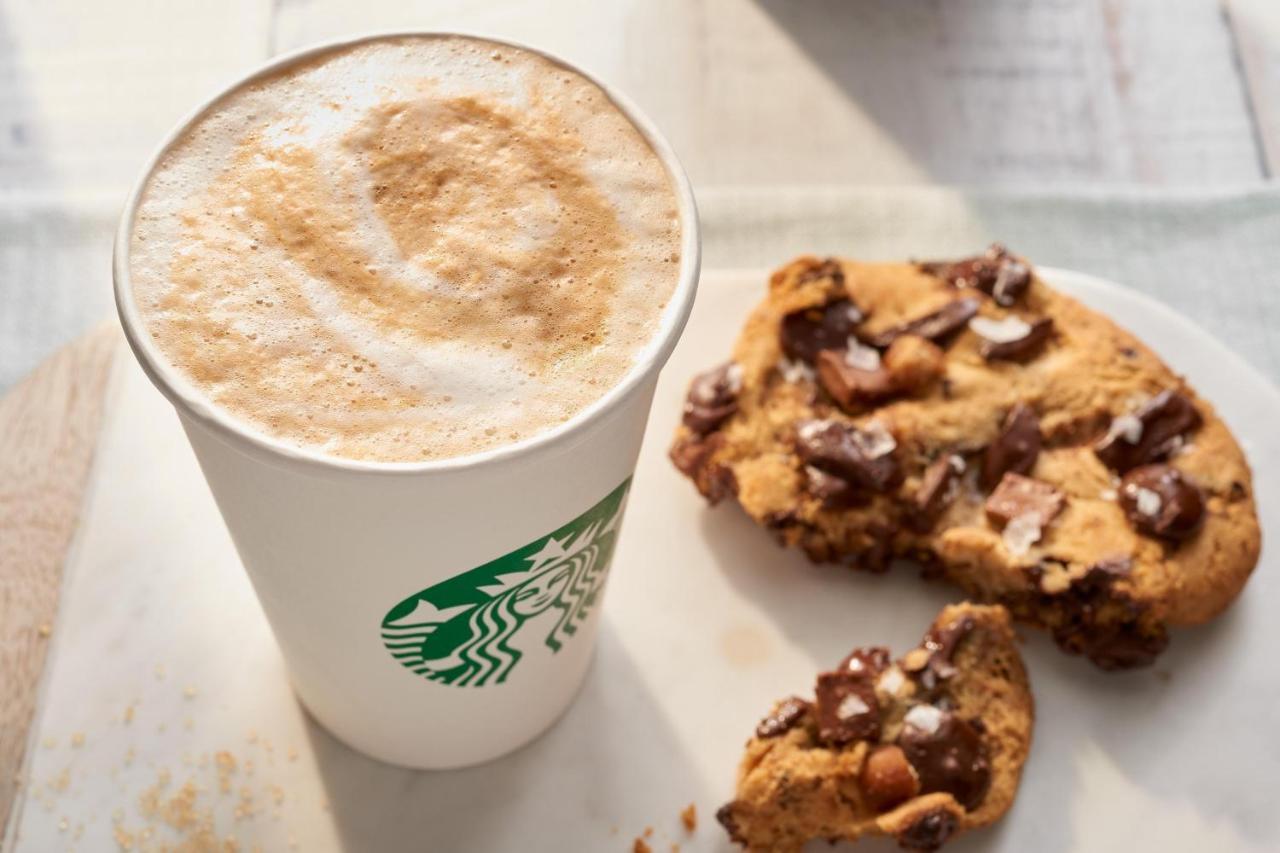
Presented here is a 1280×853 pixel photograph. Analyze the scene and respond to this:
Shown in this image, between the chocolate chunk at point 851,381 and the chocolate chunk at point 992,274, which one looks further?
the chocolate chunk at point 992,274

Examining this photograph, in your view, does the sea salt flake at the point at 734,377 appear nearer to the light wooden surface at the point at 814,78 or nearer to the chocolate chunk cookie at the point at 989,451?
the chocolate chunk cookie at the point at 989,451

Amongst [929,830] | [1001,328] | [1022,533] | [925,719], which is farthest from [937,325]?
[929,830]

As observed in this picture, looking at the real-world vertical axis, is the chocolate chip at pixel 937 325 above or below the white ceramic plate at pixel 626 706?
above

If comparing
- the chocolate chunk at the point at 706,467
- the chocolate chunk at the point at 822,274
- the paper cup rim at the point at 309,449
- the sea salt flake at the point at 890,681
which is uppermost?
the paper cup rim at the point at 309,449

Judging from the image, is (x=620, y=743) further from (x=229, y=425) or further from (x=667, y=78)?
(x=667, y=78)

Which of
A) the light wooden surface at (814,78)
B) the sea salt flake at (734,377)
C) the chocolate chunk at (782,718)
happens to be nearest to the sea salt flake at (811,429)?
the sea salt flake at (734,377)

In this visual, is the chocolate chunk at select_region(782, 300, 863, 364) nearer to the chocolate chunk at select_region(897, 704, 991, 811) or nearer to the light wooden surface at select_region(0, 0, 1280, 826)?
the chocolate chunk at select_region(897, 704, 991, 811)
